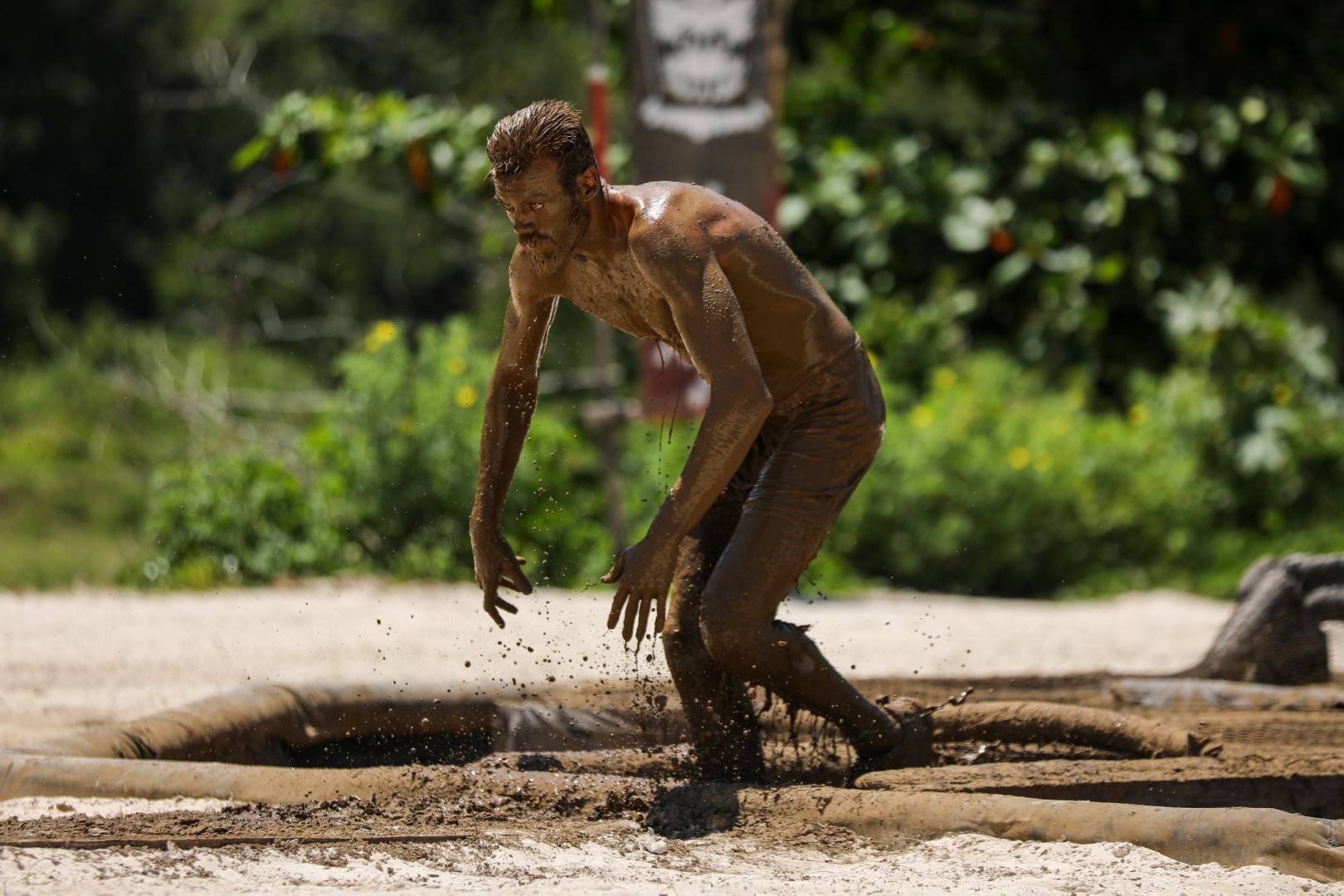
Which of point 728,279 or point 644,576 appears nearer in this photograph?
point 644,576

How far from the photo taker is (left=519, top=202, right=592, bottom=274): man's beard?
3469 mm

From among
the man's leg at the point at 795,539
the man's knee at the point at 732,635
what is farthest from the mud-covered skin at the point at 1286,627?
the man's knee at the point at 732,635

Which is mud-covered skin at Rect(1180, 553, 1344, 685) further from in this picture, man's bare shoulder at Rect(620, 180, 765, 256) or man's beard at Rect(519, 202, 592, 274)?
man's beard at Rect(519, 202, 592, 274)

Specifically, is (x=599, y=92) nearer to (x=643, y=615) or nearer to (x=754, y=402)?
(x=754, y=402)

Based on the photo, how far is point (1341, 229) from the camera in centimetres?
1087

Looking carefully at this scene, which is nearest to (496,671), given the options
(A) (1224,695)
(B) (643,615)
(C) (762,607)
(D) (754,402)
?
(C) (762,607)

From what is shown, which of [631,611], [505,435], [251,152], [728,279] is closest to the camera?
[631,611]

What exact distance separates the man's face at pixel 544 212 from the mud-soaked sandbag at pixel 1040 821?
1.18 metres

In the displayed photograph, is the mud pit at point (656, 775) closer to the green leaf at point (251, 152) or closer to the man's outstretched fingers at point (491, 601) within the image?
the man's outstretched fingers at point (491, 601)

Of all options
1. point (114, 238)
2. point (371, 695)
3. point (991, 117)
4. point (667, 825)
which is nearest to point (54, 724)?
point (371, 695)

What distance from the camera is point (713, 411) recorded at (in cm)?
336

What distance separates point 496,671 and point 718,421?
2580 millimetres

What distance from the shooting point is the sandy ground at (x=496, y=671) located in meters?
2.98

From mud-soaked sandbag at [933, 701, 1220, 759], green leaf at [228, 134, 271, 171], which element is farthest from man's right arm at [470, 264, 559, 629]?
green leaf at [228, 134, 271, 171]
